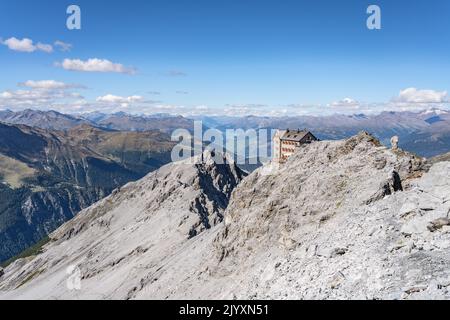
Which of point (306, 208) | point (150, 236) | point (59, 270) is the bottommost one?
point (59, 270)

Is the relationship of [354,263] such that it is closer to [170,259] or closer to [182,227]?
[170,259]

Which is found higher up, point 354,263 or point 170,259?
point 354,263
